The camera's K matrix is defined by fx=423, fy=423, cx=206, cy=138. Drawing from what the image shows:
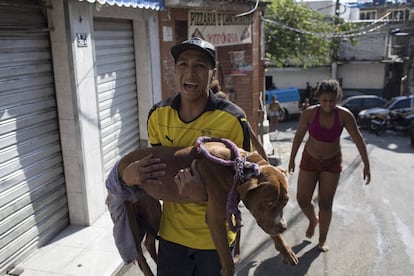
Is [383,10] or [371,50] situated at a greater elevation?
[383,10]

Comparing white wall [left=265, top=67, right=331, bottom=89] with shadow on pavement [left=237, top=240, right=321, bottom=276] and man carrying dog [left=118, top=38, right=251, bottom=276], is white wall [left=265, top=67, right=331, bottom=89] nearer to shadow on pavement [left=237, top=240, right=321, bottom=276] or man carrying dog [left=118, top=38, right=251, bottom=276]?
shadow on pavement [left=237, top=240, right=321, bottom=276]

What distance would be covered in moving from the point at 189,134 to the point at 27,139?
2759mm

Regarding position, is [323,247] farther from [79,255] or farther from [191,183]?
[191,183]

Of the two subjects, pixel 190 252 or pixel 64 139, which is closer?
pixel 190 252

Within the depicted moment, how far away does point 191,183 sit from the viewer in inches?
86.9

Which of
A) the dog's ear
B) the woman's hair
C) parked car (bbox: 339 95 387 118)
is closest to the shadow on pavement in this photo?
the woman's hair

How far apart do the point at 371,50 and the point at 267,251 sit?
24.0 m

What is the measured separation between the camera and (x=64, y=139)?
5039 millimetres

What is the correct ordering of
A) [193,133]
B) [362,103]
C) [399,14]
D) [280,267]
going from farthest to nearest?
[399,14]
[362,103]
[280,267]
[193,133]

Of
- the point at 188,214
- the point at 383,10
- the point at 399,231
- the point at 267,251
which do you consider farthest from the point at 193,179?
the point at 383,10

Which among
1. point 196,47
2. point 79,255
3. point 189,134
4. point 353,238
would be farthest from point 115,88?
point 196,47

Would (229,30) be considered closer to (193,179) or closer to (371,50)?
(193,179)

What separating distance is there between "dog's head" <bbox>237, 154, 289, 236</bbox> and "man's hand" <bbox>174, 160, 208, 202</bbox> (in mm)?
224

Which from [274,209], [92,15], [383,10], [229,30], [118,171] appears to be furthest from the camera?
[383,10]
